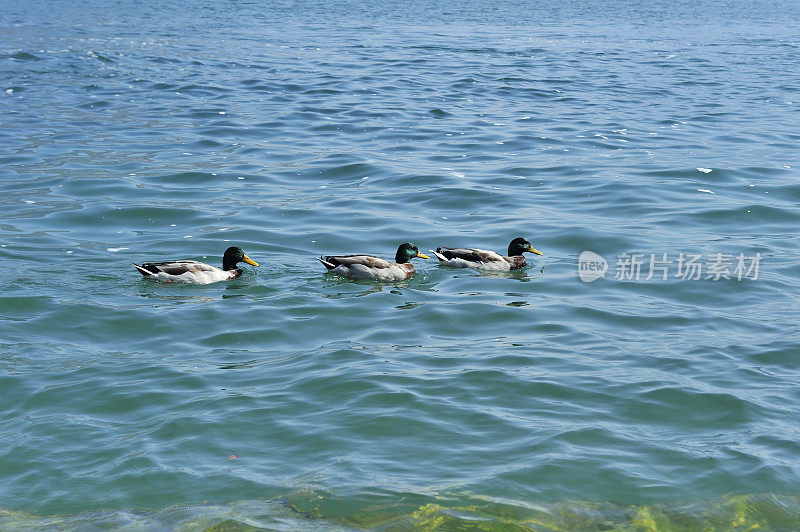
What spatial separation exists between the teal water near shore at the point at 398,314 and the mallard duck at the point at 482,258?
0.21m

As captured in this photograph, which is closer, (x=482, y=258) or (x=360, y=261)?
(x=360, y=261)

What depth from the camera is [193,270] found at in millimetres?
13758

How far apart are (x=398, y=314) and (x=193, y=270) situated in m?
3.04

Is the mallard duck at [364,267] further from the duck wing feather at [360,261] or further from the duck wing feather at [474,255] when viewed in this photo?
the duck wing feather at [474,255]

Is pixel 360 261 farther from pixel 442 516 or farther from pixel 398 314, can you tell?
pixel 442 516

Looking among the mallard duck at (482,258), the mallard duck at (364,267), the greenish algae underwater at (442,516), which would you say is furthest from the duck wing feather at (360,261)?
the greenish algae underwater at (442,516)

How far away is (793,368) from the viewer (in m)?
10.6

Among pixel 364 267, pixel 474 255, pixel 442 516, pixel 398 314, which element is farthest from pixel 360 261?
pixel 442 516

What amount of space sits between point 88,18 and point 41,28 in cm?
435

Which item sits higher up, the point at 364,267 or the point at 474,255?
the point at 474,255

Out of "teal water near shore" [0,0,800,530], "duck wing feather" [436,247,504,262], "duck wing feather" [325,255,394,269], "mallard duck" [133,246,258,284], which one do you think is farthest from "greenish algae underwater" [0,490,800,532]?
A: "duck wing feather" [436,247,504,262]

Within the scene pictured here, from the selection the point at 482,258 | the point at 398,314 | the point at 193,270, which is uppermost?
the point at 482,258

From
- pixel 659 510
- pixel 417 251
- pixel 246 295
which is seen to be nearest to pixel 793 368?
pixel 659 510

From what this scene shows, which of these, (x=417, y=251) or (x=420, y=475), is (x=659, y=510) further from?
(x=417, y=251)
